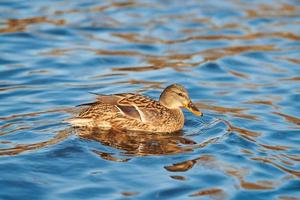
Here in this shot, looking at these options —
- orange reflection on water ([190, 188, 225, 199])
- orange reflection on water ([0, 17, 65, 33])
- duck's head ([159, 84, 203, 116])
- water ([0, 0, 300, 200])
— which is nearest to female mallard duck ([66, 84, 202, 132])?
duck's head ([159, 84, 203, 116])

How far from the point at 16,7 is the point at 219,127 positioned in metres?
8.34

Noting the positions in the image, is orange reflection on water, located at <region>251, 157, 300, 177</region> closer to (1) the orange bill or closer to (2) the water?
(2) the water

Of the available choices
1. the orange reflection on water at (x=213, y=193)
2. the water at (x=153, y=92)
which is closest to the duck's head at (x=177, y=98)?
the water at (x=153, y=92)

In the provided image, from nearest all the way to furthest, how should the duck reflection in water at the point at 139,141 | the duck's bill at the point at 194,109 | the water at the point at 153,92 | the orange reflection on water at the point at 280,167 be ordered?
the water at the point at 153,92 < the orange reflection on water at the point at 280,167 < the duck reflection in water at the point at 139,141 < the duck's bill at the point at 194,109

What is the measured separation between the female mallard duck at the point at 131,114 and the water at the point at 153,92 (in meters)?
0.20

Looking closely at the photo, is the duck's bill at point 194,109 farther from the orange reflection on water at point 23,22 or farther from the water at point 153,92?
the orange reflection on water at point 23,22

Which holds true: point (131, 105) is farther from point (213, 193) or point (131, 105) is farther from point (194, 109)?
point (213, 193)

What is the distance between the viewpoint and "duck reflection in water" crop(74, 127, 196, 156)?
934 centimetres

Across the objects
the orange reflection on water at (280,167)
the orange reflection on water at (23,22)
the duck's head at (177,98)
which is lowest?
the orange reflection on water at (280,167)

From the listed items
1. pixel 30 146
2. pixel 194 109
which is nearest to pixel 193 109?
pixel 194 109

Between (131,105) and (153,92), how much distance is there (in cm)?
191

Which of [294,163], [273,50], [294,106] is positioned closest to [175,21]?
[273,50]

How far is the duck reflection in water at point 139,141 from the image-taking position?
9.34 meters

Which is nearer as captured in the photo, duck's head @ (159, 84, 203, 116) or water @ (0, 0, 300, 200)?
water @ (0, 0, 300, 200)
